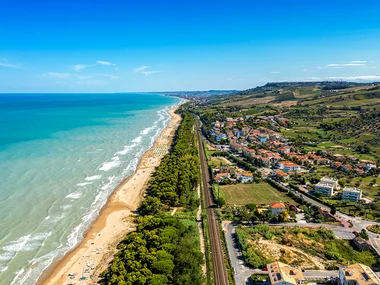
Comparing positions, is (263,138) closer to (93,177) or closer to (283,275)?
(93,177)

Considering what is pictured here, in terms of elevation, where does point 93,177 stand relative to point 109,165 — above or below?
below

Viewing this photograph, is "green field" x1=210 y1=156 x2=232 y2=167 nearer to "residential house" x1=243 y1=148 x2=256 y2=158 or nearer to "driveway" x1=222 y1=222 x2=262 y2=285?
"residential house" x1=243 y1=148 x2=256 y2=158

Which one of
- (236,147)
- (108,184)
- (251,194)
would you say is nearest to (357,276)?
(251,194)

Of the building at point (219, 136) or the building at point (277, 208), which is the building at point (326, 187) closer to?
the building at point (277, 208)

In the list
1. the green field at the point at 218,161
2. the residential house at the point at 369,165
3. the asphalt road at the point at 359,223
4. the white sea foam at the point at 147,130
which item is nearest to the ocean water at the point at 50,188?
the white sea foam at the point at 147,130

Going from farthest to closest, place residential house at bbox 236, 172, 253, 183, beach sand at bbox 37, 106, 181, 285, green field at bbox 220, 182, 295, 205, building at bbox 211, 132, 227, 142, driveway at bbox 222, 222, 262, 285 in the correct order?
building at bbox 211, 132, 227, 142
residential house at bbox 236, 172, 253, 183
green field at bbox 220, 182, 295, 205
beach sand at bbox 37, 106, 181, 285
driveway at bbox 222, 222, 262, 285

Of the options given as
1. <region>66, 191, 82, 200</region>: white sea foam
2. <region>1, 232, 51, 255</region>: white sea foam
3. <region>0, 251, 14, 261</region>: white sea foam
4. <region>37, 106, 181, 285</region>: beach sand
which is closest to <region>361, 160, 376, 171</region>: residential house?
<region>37, 106, 181, 285</region>: beach sand

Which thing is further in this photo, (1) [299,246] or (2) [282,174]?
(2) [282,174]
